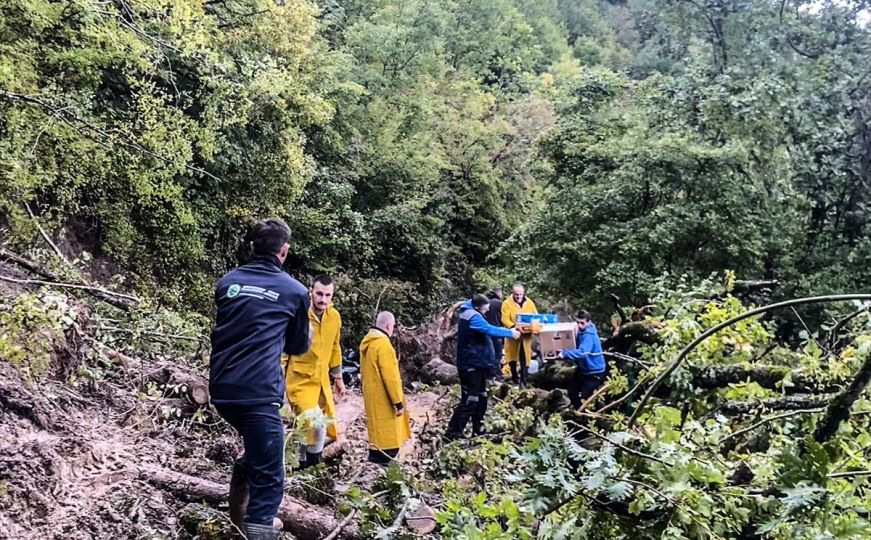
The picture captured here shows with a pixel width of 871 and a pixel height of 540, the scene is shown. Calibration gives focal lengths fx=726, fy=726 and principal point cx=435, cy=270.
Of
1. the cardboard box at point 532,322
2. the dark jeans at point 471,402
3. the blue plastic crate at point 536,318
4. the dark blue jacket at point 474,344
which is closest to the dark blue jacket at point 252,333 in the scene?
the dark blue jacket at point 474,344

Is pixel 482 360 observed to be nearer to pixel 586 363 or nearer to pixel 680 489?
pixel 586 363

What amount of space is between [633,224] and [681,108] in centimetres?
330

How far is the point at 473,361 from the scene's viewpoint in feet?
24.8

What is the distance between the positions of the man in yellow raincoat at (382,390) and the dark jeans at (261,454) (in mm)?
2477

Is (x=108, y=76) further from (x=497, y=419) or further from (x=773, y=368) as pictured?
(x=773, y=368)

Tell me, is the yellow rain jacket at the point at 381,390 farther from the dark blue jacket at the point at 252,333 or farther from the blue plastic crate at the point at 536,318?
the blue plastic crate at the point at 536,318

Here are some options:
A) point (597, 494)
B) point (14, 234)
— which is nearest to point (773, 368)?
point (597, 494)

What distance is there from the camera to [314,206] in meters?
15.3

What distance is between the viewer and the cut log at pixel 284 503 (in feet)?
13.5

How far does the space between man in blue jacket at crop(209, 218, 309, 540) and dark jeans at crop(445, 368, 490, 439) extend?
160 inches

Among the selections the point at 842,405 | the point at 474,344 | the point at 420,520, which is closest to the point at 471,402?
the point at 474,344

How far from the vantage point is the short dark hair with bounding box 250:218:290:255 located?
3820mm

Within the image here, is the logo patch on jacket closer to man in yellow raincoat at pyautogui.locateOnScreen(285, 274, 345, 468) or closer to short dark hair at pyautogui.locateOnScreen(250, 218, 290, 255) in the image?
short dark hair at pyautogui.locateOnScreen(250, 218, 290, 255)

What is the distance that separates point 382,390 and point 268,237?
263 cm
